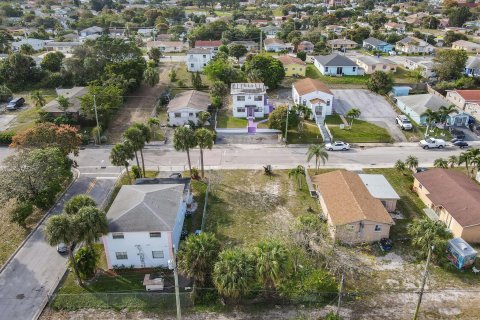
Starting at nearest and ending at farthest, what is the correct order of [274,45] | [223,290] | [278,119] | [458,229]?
[223,290] < [458,229] < [278,119] < [274,45]

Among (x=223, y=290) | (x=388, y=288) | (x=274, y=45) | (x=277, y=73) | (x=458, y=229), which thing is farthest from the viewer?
(x=274, y=45)

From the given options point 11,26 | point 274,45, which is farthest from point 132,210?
point 11,26

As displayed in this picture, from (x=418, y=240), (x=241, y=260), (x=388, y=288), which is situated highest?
(x=241, y=260)

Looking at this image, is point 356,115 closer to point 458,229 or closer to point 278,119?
point 278,119

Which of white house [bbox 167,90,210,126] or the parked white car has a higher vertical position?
white house [bbox 167,90,210,126]

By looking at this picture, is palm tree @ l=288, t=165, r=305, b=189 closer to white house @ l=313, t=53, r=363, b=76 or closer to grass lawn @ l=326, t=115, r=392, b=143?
grass lawn @ l=326, t=115, r=392, b=143

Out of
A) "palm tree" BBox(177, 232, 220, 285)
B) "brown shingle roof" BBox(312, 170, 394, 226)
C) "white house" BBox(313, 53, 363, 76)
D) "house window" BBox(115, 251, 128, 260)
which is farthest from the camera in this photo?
"white house" BBox(313, 53, 363, 76)

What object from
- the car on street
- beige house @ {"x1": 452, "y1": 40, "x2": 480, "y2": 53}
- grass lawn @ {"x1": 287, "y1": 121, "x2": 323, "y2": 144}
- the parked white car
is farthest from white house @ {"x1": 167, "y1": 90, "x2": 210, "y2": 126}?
beige house @ {"x1": 452, "y1": 40, "x2": 480, "y2": 53}

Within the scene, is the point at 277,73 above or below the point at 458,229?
above

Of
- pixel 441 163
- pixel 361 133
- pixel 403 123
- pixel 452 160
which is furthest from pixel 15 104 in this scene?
pixel 452 160
